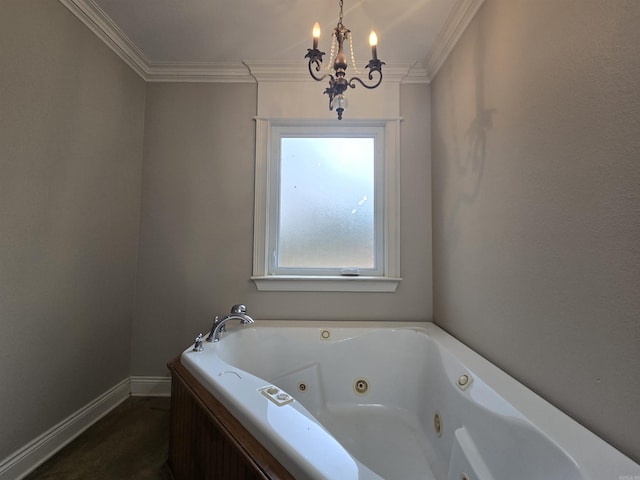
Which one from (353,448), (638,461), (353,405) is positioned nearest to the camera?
(638,461)

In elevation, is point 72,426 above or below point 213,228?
below

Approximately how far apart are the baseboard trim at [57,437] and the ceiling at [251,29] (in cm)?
213

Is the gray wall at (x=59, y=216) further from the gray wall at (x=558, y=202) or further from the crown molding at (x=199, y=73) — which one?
the gray wall at (x=558, y=202)

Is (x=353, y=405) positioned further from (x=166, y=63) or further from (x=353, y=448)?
(x=166, y=63)

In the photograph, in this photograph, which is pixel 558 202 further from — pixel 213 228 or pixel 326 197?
pixel 213 228

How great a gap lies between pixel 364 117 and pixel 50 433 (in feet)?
8.25

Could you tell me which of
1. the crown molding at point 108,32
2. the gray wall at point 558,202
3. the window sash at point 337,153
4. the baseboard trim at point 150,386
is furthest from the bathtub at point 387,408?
the crown molding at point 108,32

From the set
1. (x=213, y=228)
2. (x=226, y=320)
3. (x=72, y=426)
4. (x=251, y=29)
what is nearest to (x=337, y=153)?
(x=251, y=29)

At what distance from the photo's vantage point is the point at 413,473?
43.9 inches

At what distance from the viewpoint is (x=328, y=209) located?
2.06 meters

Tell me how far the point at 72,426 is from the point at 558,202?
7.94ft

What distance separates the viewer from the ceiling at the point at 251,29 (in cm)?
148

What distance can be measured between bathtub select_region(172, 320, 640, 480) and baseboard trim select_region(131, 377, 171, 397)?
2.47 ft

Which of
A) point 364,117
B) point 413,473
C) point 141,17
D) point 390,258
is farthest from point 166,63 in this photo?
point 413,473
